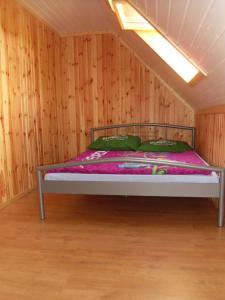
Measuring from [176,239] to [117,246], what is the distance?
1.57ft

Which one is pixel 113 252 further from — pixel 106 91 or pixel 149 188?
pixel 106 91

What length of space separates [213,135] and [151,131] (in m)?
1.45

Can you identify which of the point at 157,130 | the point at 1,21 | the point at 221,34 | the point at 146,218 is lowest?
the point at 146,218

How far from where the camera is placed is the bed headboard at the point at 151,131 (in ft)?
13.7

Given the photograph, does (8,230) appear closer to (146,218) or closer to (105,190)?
(105,190)

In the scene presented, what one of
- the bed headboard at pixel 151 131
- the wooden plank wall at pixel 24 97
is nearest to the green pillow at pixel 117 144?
the bed headboard at pixel 151 131

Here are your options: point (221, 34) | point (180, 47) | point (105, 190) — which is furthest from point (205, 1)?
point (105, 190)

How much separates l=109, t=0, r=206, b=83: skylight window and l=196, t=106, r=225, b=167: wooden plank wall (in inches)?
18.5

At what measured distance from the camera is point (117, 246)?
77.3 inches

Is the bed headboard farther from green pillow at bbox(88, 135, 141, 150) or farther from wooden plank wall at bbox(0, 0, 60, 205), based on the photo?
wooden plank wall at bbox(0, 0, 60, 205)

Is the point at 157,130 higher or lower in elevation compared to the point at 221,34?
lower

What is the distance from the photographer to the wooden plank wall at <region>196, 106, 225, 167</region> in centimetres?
255

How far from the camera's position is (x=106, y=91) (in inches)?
170

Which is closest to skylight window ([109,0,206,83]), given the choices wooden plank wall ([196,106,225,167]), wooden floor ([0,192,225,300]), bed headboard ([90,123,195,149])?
wooden plank wall ([196,106,225,167])
